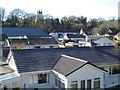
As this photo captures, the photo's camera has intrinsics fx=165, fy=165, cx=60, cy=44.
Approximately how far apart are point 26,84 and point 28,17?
206 ft

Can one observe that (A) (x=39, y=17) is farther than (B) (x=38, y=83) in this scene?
Yes

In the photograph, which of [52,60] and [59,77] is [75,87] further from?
[52,60]

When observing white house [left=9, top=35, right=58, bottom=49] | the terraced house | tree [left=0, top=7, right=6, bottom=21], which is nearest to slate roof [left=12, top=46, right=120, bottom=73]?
the terraced house

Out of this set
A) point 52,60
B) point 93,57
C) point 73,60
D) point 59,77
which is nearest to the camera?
point 59,77

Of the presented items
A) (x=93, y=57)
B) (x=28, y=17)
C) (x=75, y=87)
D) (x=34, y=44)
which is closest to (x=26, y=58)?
(x=75, y=87)

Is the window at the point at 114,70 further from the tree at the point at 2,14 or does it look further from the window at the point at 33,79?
the tree at the point at 2,14

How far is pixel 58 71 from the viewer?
12.8 meters

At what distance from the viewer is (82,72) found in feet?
40.9

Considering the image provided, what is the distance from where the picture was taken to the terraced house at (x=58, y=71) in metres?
12.4

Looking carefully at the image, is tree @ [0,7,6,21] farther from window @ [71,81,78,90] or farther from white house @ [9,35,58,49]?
window @ [71,81,78,90]

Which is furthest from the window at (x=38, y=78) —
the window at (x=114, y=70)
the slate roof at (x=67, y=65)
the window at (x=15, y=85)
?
the window at (x=114, y=70)

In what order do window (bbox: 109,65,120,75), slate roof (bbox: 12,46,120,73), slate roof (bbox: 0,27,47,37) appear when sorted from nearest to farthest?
slate roof (bbox: 12,46,120,73) < window (bbox: 109,65,120,75) < slate roof (bbox: 0,27,47,37)

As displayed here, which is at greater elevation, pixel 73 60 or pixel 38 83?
pixel 73 60

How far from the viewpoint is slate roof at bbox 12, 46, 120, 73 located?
13500mm
